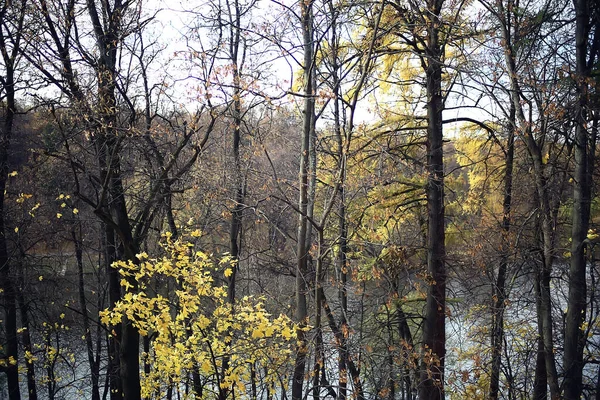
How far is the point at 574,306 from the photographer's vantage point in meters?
7.19

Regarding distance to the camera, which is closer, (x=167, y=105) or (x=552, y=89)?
(x=552, y=89)

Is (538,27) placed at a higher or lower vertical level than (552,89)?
higher

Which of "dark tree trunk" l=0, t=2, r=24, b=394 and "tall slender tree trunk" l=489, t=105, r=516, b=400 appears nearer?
"tall slender tree trunk" l=489, t=105, r=516, b=400

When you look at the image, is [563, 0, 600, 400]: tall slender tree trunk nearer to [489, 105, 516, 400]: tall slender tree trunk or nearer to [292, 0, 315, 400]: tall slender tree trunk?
[489, 105, 516, 400]: tall slender tree trunk

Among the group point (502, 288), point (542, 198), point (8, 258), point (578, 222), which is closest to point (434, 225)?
point (502, 288)

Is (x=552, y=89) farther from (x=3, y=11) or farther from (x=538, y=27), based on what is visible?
(x=3, y=11)

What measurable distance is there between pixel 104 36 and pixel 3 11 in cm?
202

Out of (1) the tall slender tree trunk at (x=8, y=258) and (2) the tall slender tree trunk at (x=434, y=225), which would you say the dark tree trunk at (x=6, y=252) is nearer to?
(1) the tall slender tree trunk at (x=8, y=258)

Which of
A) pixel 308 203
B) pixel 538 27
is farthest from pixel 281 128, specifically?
pixel 538 27

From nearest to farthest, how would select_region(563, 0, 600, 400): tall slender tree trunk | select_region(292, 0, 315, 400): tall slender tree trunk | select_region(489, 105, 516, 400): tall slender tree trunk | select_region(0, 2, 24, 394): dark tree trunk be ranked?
select_region(563, 0, 600, 400): tall slender tree trunk < select_region(292, 0, 315, 400): tall slender tree trunk < select_region(489, 105, 516, 400): tall slender tree trunk < select_region(0, 2, 24, 394): dark tree trunk

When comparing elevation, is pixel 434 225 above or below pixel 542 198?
below

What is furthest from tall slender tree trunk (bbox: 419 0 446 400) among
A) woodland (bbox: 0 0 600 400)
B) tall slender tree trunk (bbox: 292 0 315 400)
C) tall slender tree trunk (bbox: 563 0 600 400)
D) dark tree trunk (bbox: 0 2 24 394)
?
dark tree trunk (bbox: 0 2 24 394)

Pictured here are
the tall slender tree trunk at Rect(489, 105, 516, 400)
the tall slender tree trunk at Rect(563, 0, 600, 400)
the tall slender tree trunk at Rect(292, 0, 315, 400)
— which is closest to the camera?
the tall slender tree trunk at Rect(563, 0, 600, 400)

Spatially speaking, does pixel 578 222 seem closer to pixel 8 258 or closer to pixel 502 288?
pixel 502 288
